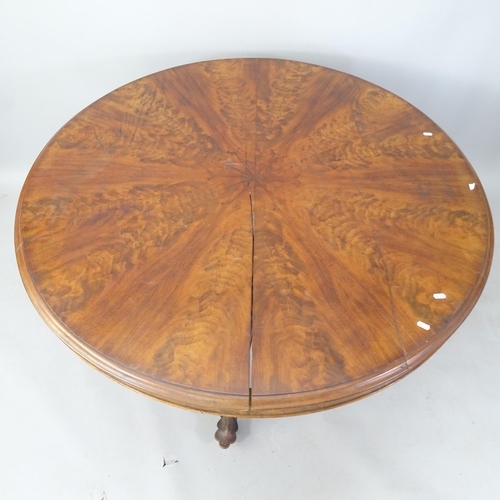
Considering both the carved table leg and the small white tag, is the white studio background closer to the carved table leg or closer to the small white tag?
the carved table leg

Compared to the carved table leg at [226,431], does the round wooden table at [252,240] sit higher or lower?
higher

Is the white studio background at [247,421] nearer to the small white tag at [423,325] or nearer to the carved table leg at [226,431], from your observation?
the carved table leg at [226,431]

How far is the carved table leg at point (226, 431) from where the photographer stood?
48.1 inches

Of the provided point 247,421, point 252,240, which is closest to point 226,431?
point 247,421

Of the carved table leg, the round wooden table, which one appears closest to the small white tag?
the round wooden table

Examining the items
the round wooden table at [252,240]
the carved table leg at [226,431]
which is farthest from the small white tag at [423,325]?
the carved table leg at [226,431]

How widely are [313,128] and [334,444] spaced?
82cm

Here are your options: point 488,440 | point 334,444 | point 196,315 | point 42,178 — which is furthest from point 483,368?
point 42,178

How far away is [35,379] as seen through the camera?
1.38 metres

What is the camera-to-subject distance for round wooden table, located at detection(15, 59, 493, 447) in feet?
2.51

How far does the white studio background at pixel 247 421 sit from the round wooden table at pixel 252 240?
0.18m

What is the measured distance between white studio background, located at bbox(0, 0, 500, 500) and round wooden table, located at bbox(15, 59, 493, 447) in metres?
0.18

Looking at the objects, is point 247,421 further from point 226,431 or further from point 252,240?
point 252,240

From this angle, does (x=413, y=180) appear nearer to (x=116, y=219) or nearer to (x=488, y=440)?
(x=116, y=219)
